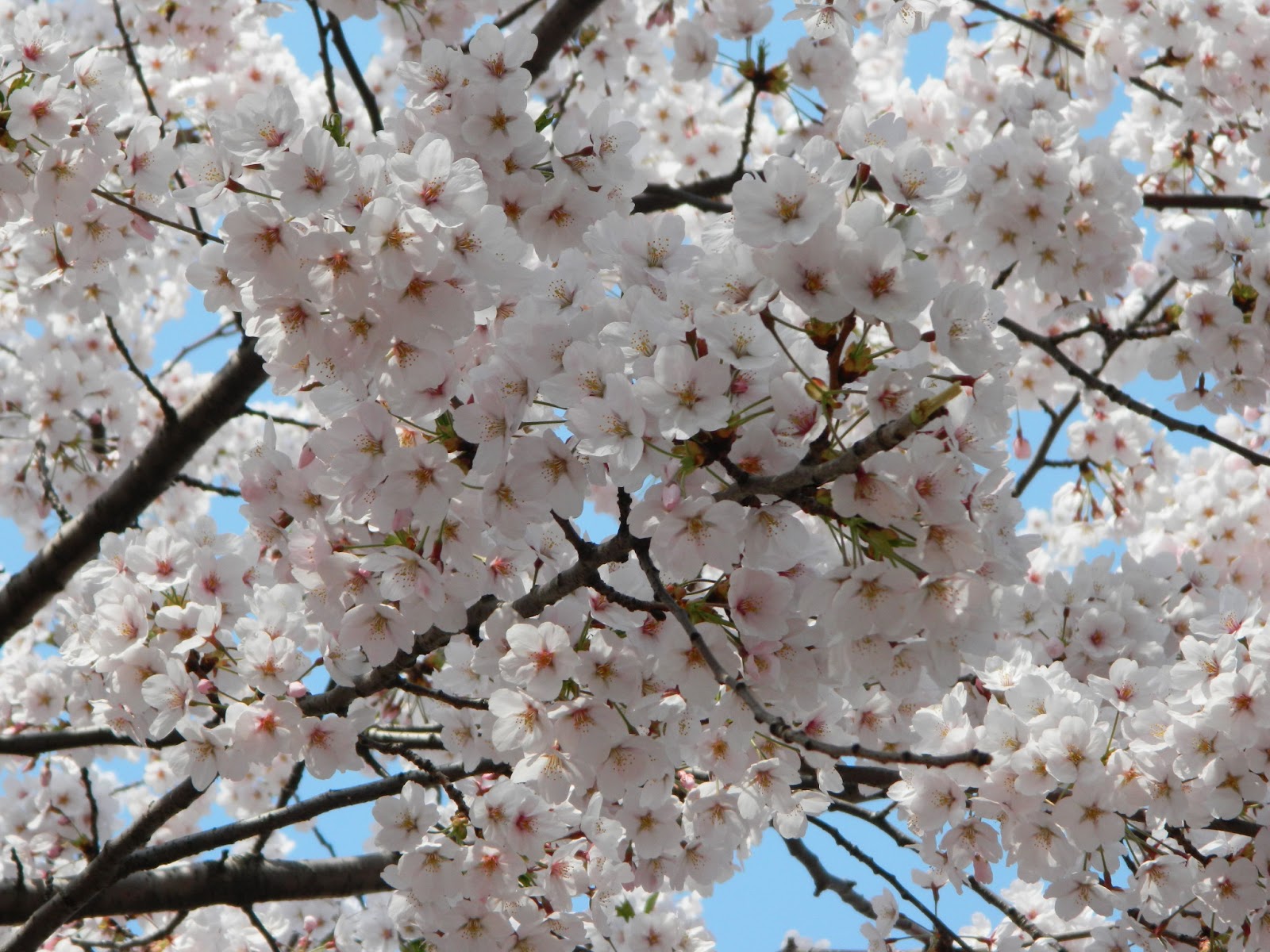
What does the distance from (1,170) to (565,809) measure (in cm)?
213

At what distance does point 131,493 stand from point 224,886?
1.64 meters

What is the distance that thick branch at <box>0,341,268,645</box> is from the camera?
14.1 ft

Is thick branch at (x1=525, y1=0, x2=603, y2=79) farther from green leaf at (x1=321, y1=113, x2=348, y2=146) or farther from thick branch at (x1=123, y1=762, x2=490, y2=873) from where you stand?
thick branch at (x1=123, y1=762, x2=490, y2=873)

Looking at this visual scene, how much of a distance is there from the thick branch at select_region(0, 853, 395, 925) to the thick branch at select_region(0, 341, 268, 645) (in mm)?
1223

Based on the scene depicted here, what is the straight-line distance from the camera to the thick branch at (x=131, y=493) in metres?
4.29

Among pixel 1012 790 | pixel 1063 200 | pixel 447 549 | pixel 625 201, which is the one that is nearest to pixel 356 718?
pixel 447 549

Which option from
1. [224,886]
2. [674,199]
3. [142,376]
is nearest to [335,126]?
[142,376]

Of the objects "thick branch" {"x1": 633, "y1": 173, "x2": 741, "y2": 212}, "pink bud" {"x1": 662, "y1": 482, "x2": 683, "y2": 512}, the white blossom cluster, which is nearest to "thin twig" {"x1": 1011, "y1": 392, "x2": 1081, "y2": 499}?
the white blossom cluster

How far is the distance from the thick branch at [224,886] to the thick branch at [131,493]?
1.22 metres

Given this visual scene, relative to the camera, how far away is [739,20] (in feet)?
16.0

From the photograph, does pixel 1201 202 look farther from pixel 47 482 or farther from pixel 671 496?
pixel 47 482

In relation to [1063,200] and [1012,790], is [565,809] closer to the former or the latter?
[1012,790]

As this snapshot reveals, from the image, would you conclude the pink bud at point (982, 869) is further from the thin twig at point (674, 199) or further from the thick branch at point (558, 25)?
the thick branch at point (558, 25)

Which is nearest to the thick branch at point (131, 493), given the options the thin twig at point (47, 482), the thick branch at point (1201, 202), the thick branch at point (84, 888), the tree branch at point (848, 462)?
the thin twig at point (47, 482)
